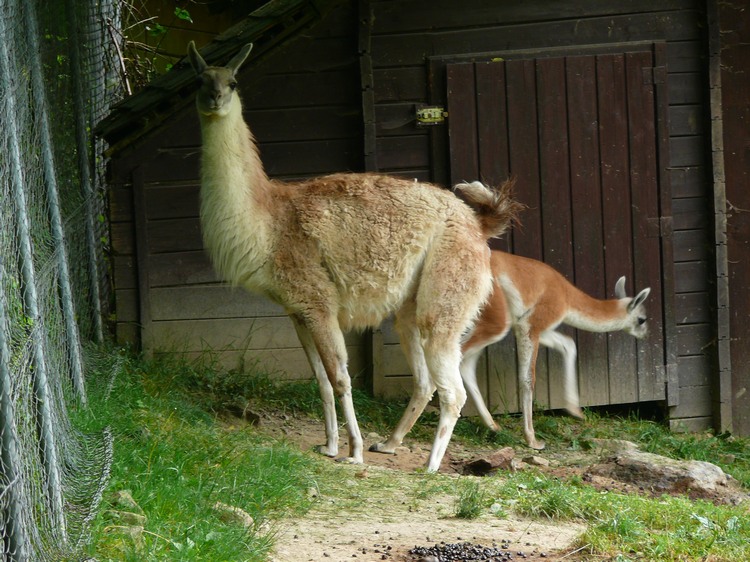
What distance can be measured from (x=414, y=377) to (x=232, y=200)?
1788 mm

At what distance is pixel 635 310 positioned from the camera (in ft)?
26.7

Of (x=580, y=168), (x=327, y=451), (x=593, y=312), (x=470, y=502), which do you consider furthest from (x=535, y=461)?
(x=580, y=168)

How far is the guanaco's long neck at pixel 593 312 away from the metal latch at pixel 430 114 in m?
1.74

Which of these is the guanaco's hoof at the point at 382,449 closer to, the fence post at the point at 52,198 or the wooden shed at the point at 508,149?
the wooden shed at the point at 508,149

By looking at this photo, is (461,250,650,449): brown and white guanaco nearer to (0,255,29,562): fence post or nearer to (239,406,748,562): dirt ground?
(239,406,748,562): dirt ground

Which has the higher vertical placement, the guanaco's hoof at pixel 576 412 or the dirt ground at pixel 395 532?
the dirt ground at pixel 395 532

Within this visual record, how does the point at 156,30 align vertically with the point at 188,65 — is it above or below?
above

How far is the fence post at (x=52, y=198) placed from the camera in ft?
17.0

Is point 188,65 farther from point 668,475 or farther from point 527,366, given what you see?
point 668,475

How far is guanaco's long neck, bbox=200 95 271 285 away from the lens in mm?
6438

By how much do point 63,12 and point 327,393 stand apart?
318 cm

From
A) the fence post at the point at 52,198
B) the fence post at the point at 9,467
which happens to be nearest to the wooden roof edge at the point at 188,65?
the fence post at the point at 52,198

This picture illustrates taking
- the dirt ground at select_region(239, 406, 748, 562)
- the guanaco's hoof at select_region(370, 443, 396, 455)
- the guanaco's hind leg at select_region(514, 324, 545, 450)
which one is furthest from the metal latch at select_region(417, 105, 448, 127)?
the dirt ground at select_region(239, 406, 748, 562)

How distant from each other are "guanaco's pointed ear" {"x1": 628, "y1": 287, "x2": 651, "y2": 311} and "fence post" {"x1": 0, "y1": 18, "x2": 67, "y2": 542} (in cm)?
535
